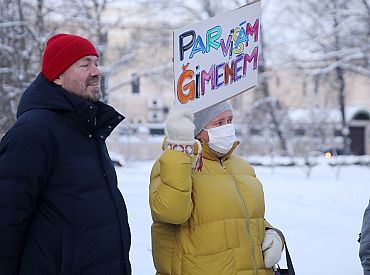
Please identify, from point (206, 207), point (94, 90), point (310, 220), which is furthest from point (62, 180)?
point (310, 220)

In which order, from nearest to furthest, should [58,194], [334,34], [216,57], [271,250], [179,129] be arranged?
[58,194]
[179,129]
[271,250]
[216,57]
[334,34]

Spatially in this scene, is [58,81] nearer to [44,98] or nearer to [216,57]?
[44,98]

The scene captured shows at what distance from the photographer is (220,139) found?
2.96 meters

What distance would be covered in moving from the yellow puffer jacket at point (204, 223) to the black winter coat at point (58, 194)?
0.87 feet

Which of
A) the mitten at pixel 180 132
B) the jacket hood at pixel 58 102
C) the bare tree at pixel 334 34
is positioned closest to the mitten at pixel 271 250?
the mitten at pixel 180 132

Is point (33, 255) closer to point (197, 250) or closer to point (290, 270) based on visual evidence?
point (197, 250)

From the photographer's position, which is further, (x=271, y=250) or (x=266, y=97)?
(x=266, y=97)

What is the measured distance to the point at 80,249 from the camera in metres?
2.42

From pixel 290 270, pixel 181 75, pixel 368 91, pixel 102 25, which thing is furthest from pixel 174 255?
pixel 368 91

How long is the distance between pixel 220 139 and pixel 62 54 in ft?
2.98

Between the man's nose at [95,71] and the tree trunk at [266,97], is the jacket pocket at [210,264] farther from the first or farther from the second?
the tree trunk at [266,97]

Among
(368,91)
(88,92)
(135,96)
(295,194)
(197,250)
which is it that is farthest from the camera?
(368,91)

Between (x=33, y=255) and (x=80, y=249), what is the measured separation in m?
0.19

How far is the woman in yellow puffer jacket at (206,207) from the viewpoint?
267cm
